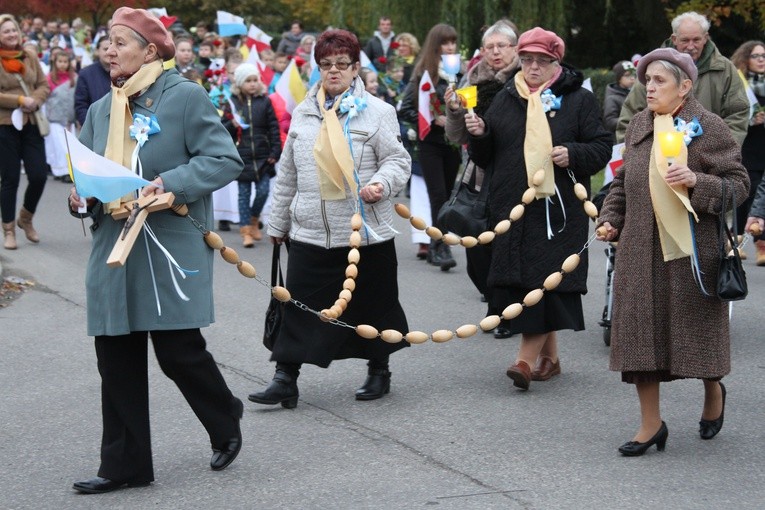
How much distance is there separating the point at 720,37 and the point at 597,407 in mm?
17434

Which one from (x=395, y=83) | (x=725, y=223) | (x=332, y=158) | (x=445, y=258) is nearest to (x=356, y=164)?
(x=332, y=158)

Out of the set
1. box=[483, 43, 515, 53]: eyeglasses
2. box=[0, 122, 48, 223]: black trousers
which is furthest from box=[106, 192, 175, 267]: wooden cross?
box=[0, 122, 48, 223]: black trousers

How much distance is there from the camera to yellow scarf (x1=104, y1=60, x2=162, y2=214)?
5238 millimetres

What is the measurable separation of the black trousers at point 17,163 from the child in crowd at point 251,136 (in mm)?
1840

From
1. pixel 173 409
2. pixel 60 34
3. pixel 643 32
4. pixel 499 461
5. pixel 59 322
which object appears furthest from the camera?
pixel 60 34

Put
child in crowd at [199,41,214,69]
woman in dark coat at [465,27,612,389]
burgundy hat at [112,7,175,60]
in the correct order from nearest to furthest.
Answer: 1. burgundy hat at [112,7,175,60]
2. woman in dark coat at [465,27,612,389]
3. child in crowd at [199,41,214,69]

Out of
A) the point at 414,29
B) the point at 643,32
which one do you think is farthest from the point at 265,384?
the point at 643,32

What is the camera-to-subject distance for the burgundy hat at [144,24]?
5.21m

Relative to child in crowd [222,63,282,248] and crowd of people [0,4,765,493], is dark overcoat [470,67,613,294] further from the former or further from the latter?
child in crowd [222,63,282,248]

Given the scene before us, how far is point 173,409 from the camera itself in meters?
6.71

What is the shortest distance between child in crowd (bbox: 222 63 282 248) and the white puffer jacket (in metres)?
6.01

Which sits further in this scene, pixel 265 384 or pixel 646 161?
pixel 265 384

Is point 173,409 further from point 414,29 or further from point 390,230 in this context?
point 414,29

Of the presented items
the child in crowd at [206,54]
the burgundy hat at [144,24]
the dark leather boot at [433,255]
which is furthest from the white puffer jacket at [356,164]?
the child in crowd at [206,54]
